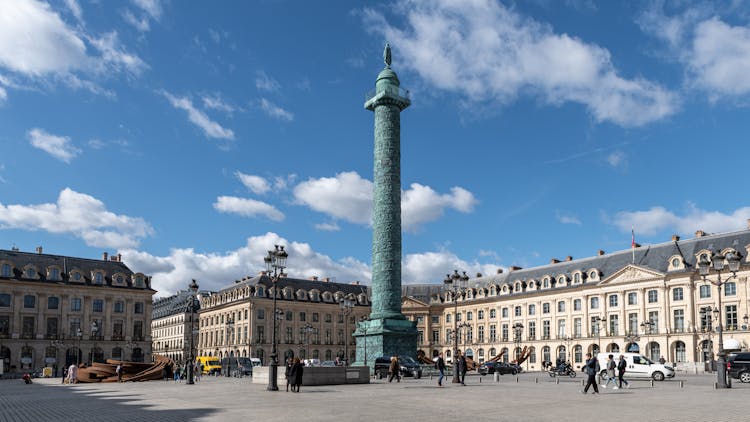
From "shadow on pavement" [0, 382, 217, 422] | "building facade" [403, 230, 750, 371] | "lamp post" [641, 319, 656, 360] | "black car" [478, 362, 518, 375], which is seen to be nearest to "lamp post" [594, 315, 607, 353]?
"building facade" [403, 230, 750, 371]

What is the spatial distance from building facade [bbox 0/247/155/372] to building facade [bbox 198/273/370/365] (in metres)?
12.7

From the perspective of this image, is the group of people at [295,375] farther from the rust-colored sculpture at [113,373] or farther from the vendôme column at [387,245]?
the vendôme column at [387,245]

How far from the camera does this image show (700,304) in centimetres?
6253

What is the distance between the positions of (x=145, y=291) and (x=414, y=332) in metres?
43.2

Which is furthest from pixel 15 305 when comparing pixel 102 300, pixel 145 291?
pixel 145 291

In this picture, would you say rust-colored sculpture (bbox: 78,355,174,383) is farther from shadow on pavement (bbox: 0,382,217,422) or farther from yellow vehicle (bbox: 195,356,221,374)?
yellow vehicle (bbox: 195,356,221,374)

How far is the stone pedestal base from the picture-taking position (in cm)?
4397

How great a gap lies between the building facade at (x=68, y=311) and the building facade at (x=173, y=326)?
25.8 meters

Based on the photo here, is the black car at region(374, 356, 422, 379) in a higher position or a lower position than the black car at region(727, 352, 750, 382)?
lower

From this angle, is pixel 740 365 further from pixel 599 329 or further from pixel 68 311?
pixel 68 311

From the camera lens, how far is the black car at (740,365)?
3041 cm

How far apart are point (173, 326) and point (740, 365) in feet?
326

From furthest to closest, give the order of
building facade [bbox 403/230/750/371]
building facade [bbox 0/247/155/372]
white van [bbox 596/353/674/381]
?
building facade [bbox 0/247/155/372], building facade [bbox 403/230/750/371], white van [bbox 596/353/674/381]

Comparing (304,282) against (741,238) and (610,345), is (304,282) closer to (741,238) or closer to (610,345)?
(610,345)
